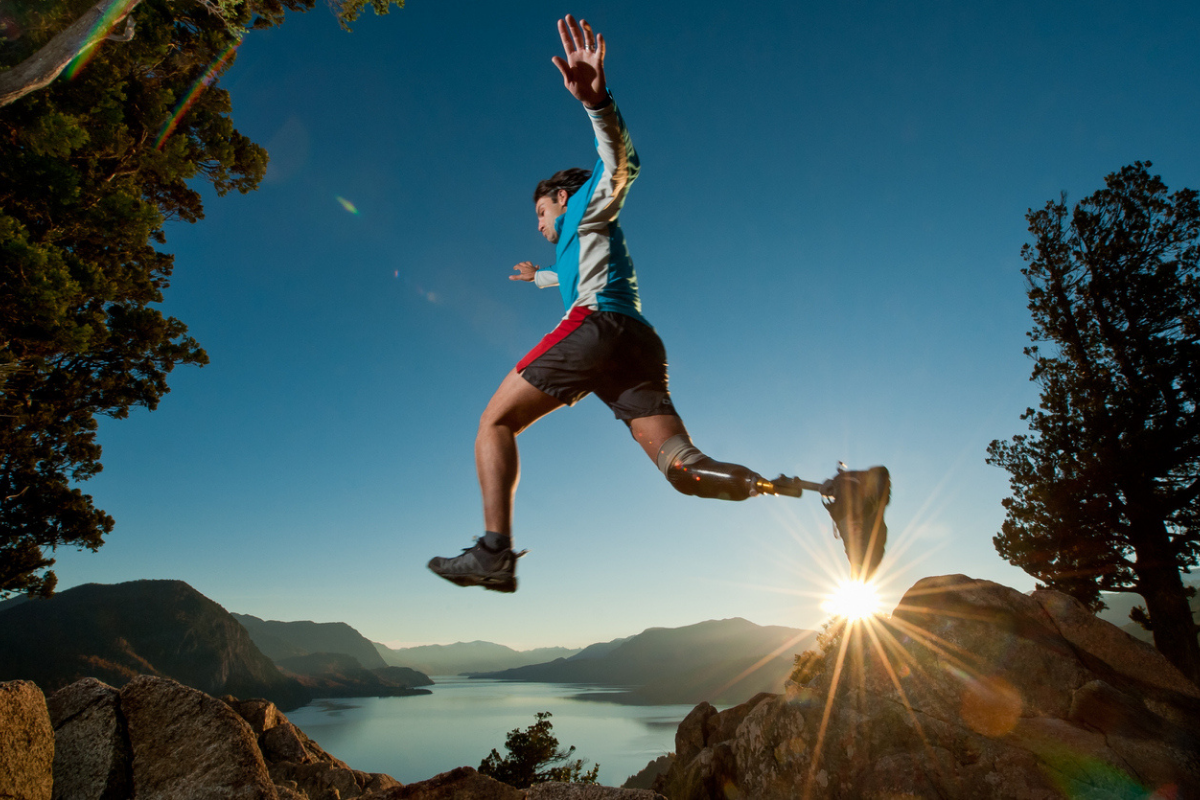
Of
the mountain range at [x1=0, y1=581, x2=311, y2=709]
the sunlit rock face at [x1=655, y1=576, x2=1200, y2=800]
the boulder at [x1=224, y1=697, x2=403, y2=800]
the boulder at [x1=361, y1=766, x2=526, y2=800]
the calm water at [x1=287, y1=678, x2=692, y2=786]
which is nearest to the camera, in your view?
the boulder at [x1=361, y1=766, x2=526, y2=800]

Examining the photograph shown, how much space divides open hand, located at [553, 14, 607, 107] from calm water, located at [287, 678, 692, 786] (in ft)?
263

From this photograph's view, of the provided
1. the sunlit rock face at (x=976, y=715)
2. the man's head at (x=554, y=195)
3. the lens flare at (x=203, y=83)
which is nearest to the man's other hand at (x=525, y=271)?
the man's head at (x=554, y=195)

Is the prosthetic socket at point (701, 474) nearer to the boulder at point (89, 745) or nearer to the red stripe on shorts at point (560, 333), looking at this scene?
the red stripe on shorts at point (560, 333)

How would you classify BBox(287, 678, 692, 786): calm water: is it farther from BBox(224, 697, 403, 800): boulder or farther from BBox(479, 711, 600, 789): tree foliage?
BBox(224, 697, 403, 800): boulder

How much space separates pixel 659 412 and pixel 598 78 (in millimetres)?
1176

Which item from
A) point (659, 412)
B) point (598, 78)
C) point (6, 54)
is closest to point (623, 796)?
point (659, 412)

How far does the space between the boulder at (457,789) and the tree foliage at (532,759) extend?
32.4m

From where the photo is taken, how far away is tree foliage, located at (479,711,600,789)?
103ft

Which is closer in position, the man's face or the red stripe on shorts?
the red stripe on shorts

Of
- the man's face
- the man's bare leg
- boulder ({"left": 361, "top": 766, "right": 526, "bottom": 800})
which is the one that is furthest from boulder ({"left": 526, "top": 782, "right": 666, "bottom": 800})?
the man's face

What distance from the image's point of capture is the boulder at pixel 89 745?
294 cm

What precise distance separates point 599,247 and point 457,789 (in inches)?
141

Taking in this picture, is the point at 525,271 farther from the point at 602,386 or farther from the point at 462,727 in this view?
the point at 462,727

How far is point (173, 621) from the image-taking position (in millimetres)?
95750
